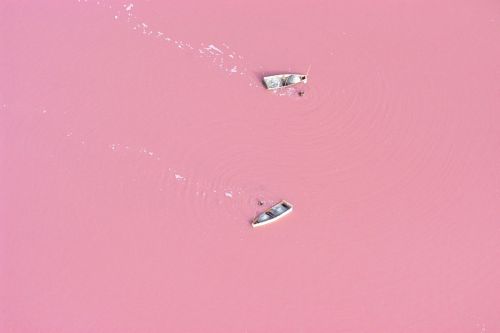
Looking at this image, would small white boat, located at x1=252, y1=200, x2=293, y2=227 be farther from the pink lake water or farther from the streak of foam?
the streak of foam

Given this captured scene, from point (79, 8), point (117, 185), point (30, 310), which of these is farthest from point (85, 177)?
point (79, 8)

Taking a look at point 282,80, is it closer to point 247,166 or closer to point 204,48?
point 204,48

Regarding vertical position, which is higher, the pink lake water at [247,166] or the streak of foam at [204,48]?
the streak of foam at [204,48]

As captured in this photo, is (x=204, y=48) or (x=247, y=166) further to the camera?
(x=204, y=48)

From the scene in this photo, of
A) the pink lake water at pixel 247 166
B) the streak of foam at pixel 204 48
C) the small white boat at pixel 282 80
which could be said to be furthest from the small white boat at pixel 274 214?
the streak of foam at pixel 204 48

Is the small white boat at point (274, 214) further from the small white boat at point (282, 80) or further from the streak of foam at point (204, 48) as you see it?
the streak of foam at point (204, 48)

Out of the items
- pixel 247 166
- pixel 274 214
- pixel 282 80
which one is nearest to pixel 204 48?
pixel 282 80

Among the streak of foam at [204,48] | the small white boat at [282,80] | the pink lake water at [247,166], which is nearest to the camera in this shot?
the pink lake water at [247,166]

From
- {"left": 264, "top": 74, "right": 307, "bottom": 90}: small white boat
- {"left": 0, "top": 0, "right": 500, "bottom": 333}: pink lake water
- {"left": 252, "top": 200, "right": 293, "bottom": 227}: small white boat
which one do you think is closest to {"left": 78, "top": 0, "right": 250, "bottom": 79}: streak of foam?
{"left": 0, "top": 0, "right": 500, "bottom": 333}: pink lake water
